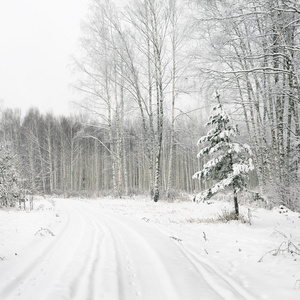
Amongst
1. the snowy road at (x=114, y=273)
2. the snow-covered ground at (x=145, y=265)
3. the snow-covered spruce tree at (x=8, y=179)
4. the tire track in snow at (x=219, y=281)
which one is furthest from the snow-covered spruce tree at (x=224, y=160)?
the snow-covered spruce tree at (x=8, y=179)

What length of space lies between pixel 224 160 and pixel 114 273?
5.17 m

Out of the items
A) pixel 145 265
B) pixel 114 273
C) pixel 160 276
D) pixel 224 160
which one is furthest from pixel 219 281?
pixel 224 160

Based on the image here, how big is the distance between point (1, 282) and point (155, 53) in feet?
46.4

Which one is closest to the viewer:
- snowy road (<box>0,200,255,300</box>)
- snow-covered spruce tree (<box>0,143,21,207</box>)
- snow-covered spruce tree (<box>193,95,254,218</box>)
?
snowy road (<box>0,200,255,300</box>)

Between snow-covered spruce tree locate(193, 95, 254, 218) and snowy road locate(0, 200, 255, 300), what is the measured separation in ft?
9.38

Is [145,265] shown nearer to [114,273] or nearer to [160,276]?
[160,276]

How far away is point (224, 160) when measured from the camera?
272 inches

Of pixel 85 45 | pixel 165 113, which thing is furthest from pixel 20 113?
pixel 165 113

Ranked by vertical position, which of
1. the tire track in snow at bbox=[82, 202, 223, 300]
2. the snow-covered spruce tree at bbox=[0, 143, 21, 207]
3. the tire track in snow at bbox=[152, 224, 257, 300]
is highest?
the snow-covered spruce tree at bbox=[0, 143, 21, 207]

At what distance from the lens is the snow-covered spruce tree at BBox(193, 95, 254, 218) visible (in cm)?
648

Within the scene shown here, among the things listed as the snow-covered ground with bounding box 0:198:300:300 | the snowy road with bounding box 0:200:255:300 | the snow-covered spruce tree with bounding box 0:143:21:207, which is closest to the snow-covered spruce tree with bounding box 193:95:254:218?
the snow-covered ground with bounding box 0:198:300:300

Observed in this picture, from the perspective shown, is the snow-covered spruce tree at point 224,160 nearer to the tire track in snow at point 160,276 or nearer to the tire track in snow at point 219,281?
the tire track in snow at point 160,276

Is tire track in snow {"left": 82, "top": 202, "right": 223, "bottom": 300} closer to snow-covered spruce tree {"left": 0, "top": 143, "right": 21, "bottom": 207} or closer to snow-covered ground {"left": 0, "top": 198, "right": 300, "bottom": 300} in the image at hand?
snow-covered ground {"left": 0, "top": 198, "right": 300, "bottom": 300}

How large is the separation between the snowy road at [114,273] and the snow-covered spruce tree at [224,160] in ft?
9.38
